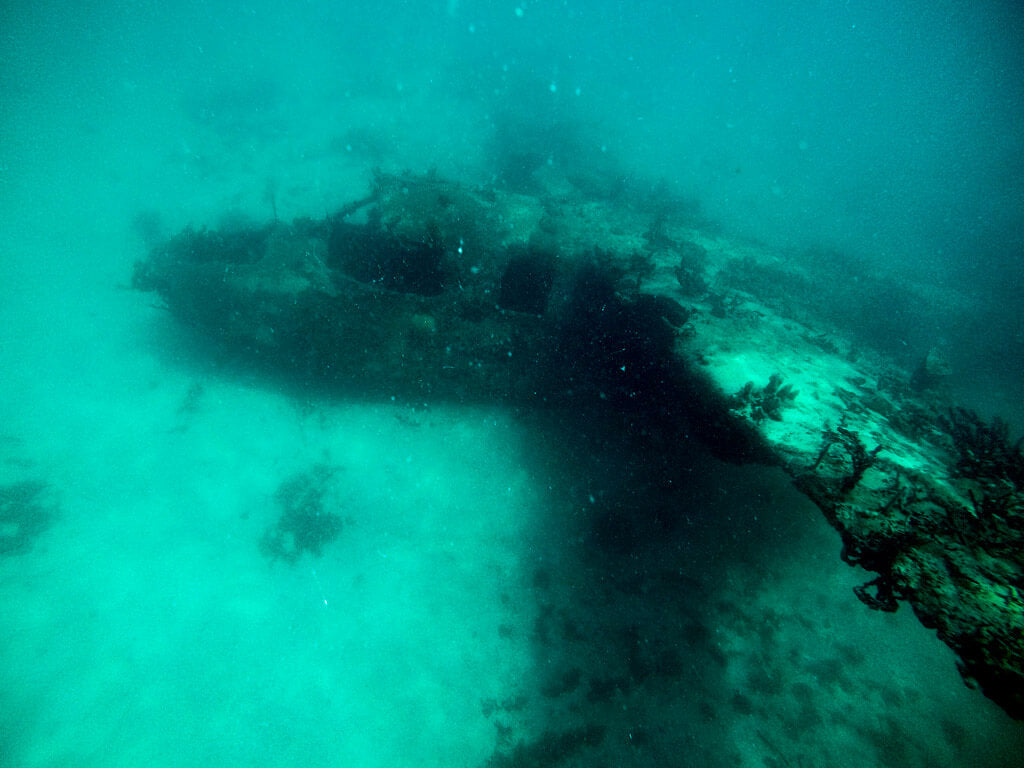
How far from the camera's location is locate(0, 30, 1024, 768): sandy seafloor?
5.47 metres

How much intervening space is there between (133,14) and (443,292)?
63896 millimetres

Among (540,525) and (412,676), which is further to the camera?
(540,525)

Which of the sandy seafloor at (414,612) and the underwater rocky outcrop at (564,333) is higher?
the underwater rocky outcrop at (564,333)

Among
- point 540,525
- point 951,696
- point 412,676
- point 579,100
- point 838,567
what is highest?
point 579,100

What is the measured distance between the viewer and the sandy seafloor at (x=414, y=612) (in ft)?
17.9

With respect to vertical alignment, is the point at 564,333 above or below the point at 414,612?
above

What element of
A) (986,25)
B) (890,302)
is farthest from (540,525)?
(986,25)

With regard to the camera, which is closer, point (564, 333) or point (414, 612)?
Answer: point (414, 612)

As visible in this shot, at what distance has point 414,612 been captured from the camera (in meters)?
7.39

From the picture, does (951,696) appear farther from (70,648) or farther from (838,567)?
(70,648)

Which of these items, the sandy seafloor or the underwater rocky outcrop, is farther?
the sandy seafloor

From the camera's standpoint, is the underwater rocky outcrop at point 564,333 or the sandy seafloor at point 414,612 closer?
the underwater rocky outcrop at point 564,333

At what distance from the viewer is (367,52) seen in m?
39.1

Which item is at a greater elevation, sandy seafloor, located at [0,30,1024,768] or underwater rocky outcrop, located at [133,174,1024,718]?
underwater rocky outcrop, located at [133,174,1024,718]
